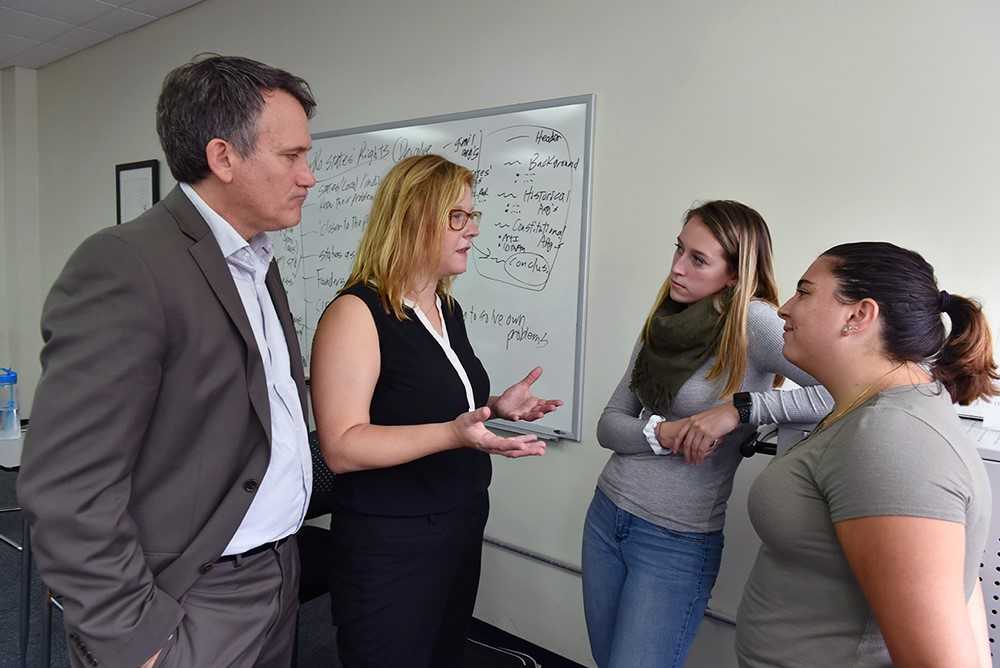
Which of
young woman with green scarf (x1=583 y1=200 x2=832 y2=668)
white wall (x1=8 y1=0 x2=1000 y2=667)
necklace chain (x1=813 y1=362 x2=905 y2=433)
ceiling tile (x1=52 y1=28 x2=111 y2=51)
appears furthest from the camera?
ceiling tile (x1=52 y1=28 x2=111 y2=51)

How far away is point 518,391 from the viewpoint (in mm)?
1340

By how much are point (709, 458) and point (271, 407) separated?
919 millimetres

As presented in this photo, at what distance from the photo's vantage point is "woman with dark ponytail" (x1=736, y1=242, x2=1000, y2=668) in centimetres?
83

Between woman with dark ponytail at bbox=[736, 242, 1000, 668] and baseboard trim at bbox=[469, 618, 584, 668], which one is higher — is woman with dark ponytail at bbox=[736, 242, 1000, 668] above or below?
above

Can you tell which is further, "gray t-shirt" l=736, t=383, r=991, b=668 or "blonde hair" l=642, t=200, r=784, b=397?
"blonde hair" l=642, t=200, r=784, b=397

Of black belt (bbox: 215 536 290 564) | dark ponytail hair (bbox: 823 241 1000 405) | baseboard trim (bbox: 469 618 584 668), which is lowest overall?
baseboard trim (bbox: 469 618 584 668)

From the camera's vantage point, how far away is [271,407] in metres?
1.12

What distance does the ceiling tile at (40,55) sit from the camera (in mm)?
4242

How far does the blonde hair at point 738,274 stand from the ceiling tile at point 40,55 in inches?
180

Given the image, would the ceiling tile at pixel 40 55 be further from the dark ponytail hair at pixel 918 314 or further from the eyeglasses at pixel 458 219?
the dark ponytail hair at pixel 918 314

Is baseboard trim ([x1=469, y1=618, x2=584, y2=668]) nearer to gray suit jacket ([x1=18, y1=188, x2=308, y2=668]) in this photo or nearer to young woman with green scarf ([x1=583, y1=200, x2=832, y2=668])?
young woman with green scarf ([x1=583, y1=200, x2=832, y2=668])

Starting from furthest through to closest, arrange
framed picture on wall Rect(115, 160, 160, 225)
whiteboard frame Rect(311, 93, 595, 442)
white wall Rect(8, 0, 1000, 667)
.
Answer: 1. framed picture on wall Rect(115, 160, 160, 225)
2. whiteboard frame Rect(311, 93, 595, 442)
3. white wall Rect(8, 0, 1000, 667)

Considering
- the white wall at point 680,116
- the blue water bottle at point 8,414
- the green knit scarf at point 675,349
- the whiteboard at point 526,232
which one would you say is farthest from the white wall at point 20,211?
the green knit scarf at point 675,349

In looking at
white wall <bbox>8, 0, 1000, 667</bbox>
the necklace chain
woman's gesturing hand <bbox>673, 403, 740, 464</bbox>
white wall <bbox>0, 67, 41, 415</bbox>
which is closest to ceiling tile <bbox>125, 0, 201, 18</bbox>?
white wall <bbox>8, 0, 1000, 667</bbox>
